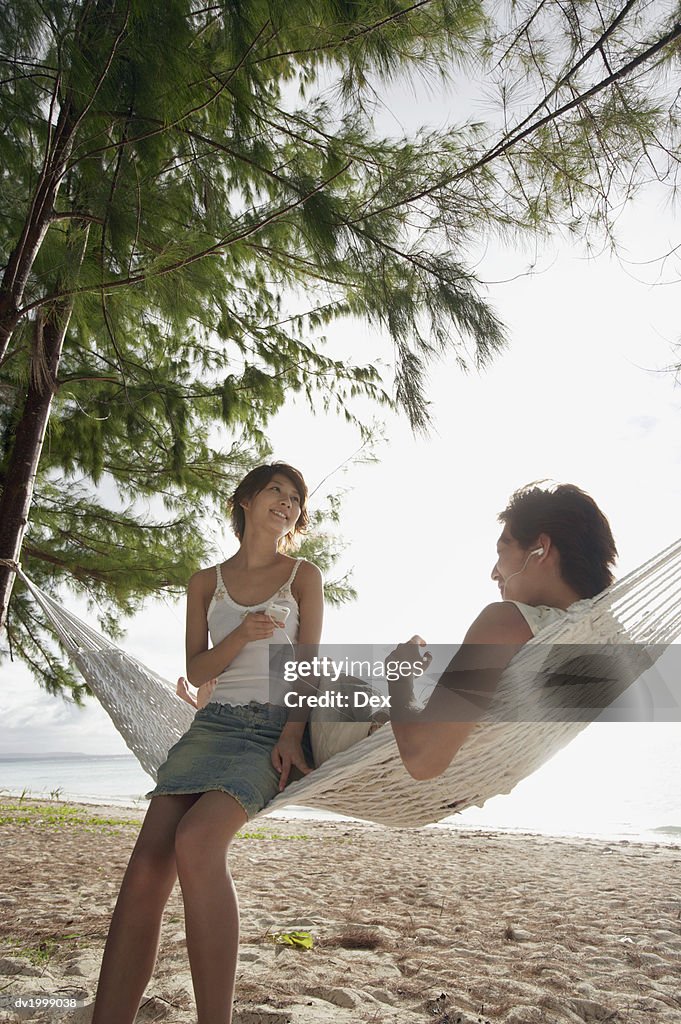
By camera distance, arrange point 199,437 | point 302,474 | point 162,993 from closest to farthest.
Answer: point 162,993 → point 302,474 → point 199,437

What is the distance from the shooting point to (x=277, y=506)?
1696 mm

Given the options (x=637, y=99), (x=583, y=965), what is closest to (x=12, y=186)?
(x=637, y=99)

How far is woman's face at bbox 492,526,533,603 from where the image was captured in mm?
1233

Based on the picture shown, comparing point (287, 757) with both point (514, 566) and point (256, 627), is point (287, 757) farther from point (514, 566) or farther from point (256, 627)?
point (514, 566)

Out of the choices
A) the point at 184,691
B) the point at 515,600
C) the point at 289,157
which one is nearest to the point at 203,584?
the point at 184,691

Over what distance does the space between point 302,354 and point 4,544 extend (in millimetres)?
1587

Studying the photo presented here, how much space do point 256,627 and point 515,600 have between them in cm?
50

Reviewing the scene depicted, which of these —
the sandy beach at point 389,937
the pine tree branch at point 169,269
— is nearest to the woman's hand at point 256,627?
the sandy beach at point 389,937

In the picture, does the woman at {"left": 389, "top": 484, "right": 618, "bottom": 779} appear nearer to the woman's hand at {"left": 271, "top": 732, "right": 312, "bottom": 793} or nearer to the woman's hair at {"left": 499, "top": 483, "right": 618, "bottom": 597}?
the woman's hair at {"left": 499, "top": 483, "right": 618, "bottom": 597}

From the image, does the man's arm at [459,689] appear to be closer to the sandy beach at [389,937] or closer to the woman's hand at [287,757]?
the woman's hand at [287,757]

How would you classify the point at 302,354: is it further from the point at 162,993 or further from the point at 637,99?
the point at 162,993

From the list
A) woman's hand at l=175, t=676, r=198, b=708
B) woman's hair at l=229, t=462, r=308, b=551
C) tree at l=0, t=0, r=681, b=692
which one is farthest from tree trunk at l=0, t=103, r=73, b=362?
woman's hand at l=175, t=676, r=198, b=708

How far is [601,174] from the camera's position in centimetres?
217

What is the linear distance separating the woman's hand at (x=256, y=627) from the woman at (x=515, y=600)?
332 millimetres
